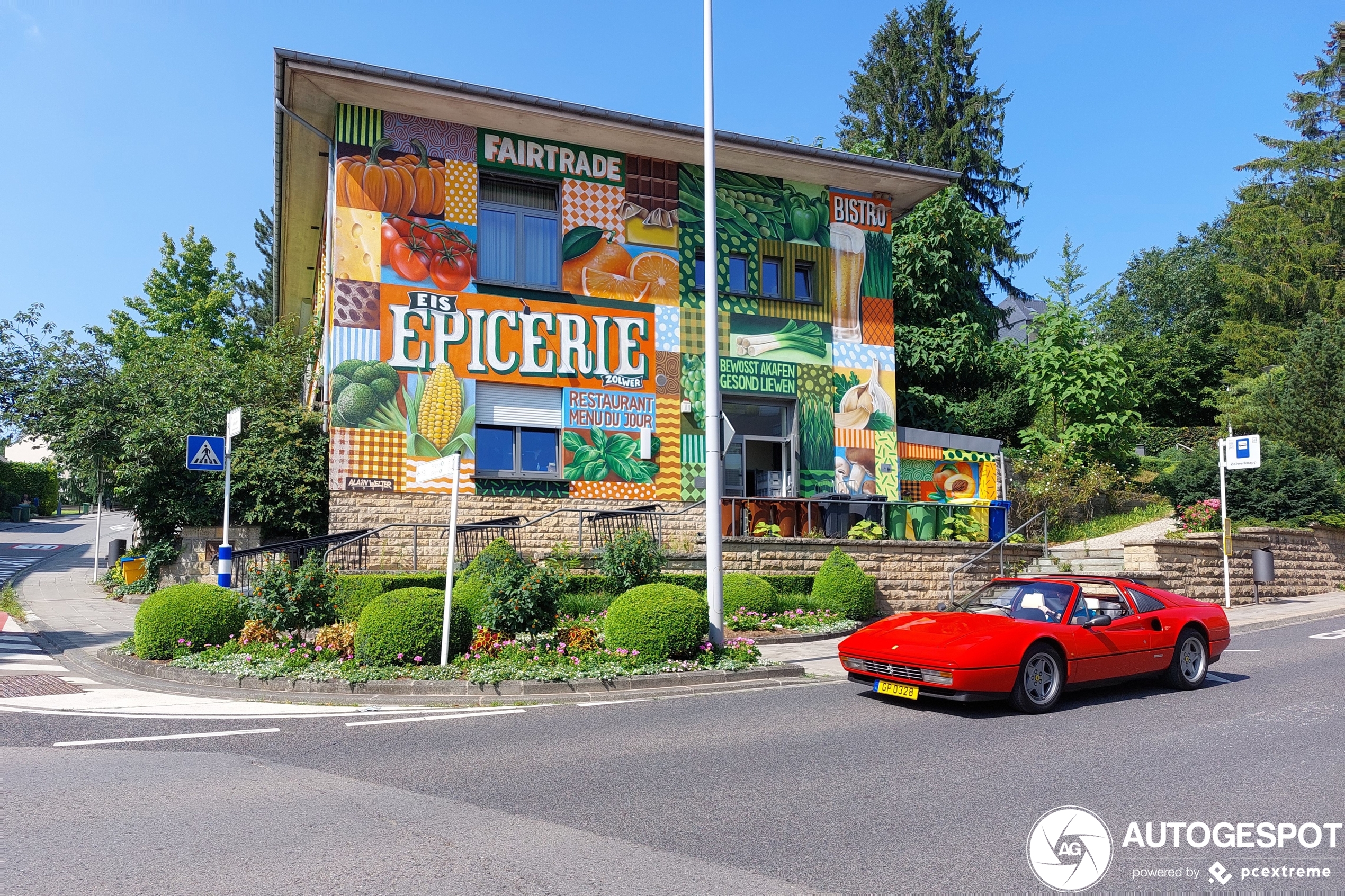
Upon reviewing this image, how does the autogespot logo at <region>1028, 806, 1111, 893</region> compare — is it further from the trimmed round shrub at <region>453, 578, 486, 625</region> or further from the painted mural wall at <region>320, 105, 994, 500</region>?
the painted mural wall at <region>320, 105, 994, 500</region>

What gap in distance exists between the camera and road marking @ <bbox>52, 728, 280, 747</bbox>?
25.5ft

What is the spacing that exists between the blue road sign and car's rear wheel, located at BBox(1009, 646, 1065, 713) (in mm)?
12207

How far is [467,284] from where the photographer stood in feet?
63.9

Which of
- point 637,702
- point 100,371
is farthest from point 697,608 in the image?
point 100,371

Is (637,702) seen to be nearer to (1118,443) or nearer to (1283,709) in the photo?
(1283,709)

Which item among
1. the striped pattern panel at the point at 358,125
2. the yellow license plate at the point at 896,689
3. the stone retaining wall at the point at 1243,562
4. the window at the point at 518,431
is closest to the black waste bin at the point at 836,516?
the window at the point at 518,431

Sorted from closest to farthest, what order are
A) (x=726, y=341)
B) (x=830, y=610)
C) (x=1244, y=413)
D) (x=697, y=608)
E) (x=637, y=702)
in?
(x=637, y=702), (x=697, y=608), (x=830, y=610), (x=726, y=341), (x=1244, y=413)

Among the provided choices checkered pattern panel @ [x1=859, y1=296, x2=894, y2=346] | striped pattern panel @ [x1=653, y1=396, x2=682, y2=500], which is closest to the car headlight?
striped pattern panel @ [x1=653, y1=396, x2=682, y2=500]

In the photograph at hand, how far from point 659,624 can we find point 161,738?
560 cm

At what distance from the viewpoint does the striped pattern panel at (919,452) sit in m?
23.5

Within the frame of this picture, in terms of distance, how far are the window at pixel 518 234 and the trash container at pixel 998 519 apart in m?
11.4

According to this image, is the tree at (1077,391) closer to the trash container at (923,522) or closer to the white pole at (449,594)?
the trash container at (923,522)

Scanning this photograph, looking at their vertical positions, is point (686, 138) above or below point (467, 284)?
above

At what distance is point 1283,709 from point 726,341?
14.2m
